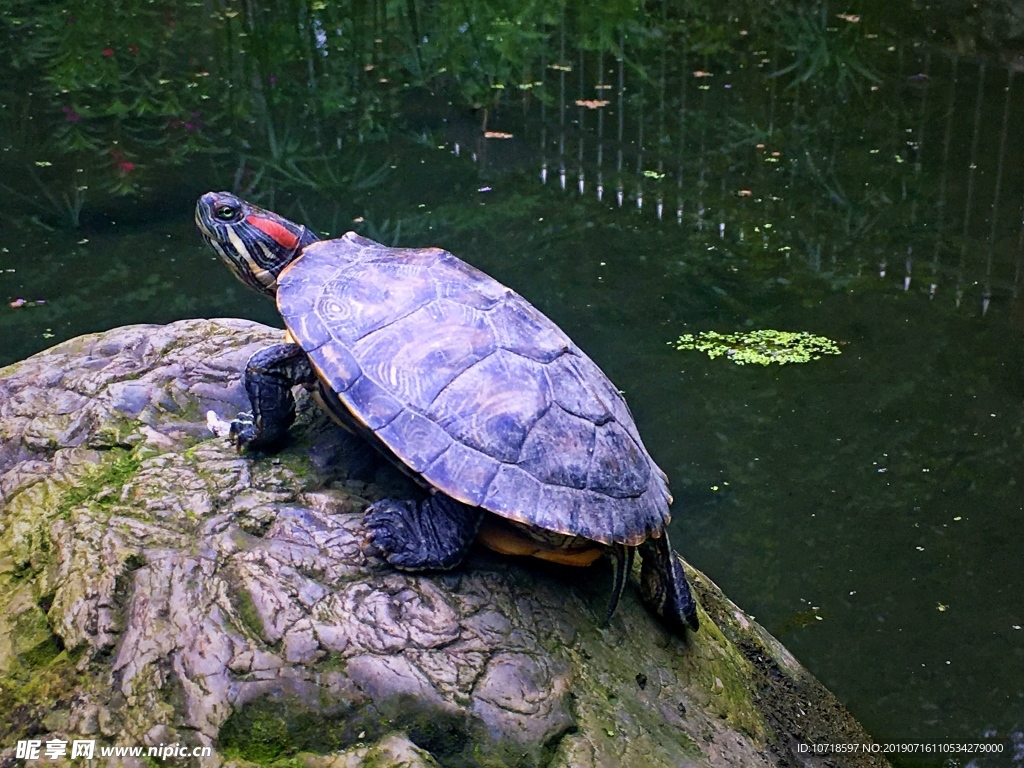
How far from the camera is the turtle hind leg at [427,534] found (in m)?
2.35

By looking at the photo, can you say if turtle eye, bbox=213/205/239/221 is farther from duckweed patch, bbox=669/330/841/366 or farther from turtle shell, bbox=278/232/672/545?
duckweed patch, bbox=669/330/841/366

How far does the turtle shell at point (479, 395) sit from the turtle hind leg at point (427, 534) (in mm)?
107

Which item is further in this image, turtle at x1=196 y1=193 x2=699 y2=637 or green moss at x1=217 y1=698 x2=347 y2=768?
turtle at x1=196 y1=193 x2=699 y2=637

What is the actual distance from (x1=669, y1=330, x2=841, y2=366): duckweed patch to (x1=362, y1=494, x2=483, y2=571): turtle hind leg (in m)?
3.15

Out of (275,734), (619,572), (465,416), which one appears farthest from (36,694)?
(619,572)

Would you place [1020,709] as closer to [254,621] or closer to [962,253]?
[254,621]

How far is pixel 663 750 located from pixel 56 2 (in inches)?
419

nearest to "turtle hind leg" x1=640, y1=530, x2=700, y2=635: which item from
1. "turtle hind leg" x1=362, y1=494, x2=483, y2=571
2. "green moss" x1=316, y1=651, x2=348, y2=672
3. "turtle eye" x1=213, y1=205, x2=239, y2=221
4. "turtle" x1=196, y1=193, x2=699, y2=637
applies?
"turtle" x1=196, y1=193, x2=699, y2=637

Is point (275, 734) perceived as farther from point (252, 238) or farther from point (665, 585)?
point (252, 238)

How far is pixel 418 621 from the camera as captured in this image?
2.28 meters

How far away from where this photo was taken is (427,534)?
237 cm

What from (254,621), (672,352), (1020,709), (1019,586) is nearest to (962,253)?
(672,352)

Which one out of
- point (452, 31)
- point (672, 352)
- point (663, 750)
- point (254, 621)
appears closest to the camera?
point (254, 621)

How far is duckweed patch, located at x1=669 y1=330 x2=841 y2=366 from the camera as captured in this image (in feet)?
17.3
